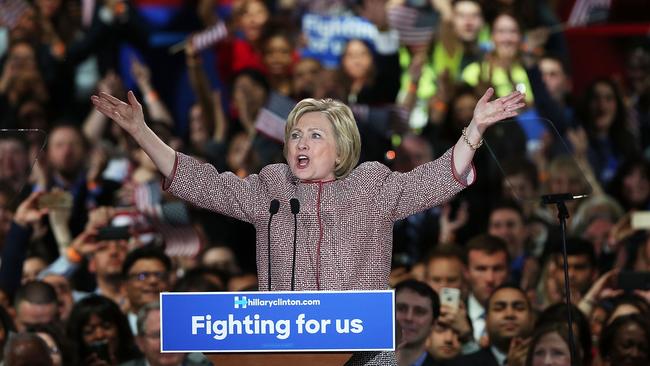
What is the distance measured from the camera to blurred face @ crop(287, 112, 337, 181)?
421cm

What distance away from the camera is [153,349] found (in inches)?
254

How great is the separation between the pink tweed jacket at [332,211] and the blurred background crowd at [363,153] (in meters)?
1.24

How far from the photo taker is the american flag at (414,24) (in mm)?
9430

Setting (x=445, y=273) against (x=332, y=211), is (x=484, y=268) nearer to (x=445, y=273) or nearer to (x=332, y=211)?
(x=445, y=273)

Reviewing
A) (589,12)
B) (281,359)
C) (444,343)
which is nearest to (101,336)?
(444,343)

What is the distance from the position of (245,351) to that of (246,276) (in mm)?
3114

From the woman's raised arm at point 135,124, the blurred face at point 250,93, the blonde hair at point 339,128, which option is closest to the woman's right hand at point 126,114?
the woman's raised arm at point 135,124

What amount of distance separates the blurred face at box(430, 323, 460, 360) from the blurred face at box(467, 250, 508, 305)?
561 mm

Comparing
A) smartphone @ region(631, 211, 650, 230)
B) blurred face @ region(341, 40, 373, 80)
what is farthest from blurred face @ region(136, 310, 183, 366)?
blurred face @ region(341, 40, 373, 80)

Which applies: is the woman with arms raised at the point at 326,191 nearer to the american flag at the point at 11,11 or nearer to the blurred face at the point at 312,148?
the blurred face at the point at 312,148

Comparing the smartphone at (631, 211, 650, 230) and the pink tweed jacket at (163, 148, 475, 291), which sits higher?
the smartphone at (631, 211, 650, 230)

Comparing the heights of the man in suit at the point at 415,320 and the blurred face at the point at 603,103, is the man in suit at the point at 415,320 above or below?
below

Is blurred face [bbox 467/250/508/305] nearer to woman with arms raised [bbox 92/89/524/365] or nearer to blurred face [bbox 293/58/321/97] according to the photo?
blurred face [bbox 293/58/321/97]

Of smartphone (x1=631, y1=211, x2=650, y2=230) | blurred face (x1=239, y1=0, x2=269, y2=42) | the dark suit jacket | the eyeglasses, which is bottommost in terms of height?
the dark suit jacket
